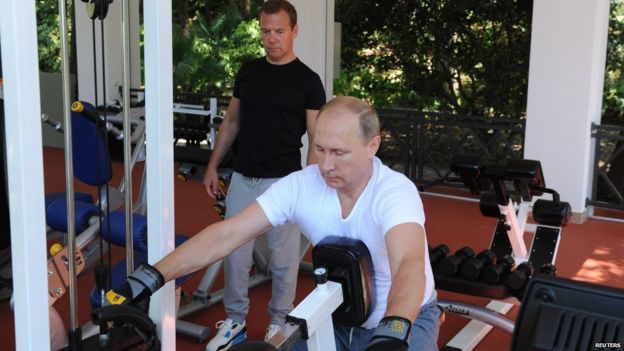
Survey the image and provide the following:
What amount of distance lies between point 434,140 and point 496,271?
447cm

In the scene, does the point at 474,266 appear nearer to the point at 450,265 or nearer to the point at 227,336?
the point at 450,265

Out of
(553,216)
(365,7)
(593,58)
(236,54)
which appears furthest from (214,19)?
(553,216)

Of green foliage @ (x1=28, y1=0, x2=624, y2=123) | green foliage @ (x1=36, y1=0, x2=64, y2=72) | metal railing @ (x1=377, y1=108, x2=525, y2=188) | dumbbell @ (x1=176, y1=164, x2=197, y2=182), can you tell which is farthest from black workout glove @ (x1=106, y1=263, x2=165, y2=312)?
green foliage @ (x1=36, y1=0, x2=64, y2=72)

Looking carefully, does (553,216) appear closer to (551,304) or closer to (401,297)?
(401,297)

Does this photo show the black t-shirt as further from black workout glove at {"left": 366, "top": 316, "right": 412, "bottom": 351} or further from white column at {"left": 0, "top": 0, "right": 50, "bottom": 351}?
black workout glove at {"left": 366, "top": 316, "right": 412, "bottom": 351}

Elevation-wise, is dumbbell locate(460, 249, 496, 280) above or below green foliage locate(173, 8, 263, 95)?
below

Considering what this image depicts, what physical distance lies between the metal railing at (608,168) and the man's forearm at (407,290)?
4.79m

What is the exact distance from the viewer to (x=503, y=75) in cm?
908

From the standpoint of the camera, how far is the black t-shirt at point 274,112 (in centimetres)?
331

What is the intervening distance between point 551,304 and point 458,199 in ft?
19.1

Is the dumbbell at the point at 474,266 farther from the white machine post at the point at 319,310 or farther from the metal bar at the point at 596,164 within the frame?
the metal bar at the point at 596,164

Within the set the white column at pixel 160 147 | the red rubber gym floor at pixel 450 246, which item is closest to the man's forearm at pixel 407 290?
the white column at pixel 160 147

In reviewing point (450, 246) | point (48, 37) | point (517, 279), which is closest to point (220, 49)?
point (48, 37)

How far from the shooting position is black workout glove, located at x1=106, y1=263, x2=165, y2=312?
1.85 metres
